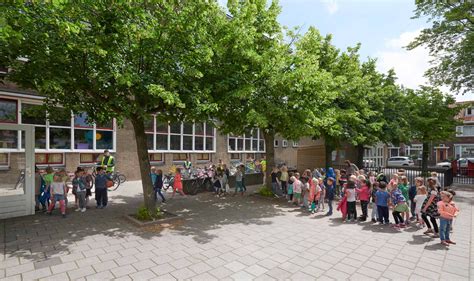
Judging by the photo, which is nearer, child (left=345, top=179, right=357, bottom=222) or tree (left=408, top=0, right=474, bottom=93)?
child (left=345, top=179, right=357, bottom=222)

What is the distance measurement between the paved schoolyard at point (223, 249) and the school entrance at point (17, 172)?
536mm

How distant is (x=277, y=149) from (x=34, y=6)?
955 inches

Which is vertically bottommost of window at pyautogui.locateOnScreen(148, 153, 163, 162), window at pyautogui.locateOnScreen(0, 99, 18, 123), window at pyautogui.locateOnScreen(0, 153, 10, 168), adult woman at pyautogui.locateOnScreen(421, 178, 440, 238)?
adult woman at pyautogui.locateOnScreen(421, 178, 440, 238)

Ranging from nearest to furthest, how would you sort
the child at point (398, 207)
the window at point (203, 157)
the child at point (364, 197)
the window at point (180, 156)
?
1. the child at point (398, 207)
2. the child at point (364, 197)
3. the window at point (180, 156)
4. the window at point (203, 157)

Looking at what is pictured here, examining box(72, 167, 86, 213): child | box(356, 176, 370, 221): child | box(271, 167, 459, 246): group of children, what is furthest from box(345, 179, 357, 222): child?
box(72, 167, 86, 213): child

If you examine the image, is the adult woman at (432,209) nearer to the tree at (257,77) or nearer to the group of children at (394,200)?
the group of children at (394,200)

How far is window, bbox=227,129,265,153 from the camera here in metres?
22.6

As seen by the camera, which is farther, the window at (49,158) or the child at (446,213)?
the window at (49,158)

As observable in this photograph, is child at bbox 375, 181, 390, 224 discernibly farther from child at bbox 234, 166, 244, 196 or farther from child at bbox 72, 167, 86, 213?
child at bbox 72, 167, 86, 213

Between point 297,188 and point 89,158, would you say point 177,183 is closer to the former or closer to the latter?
point 297,188

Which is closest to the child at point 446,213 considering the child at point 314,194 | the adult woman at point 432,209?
the adult woman at point 432,209

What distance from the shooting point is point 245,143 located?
24156 mm

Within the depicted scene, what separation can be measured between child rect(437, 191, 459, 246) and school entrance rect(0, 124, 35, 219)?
37.4ft

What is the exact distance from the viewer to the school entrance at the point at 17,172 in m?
7.56
